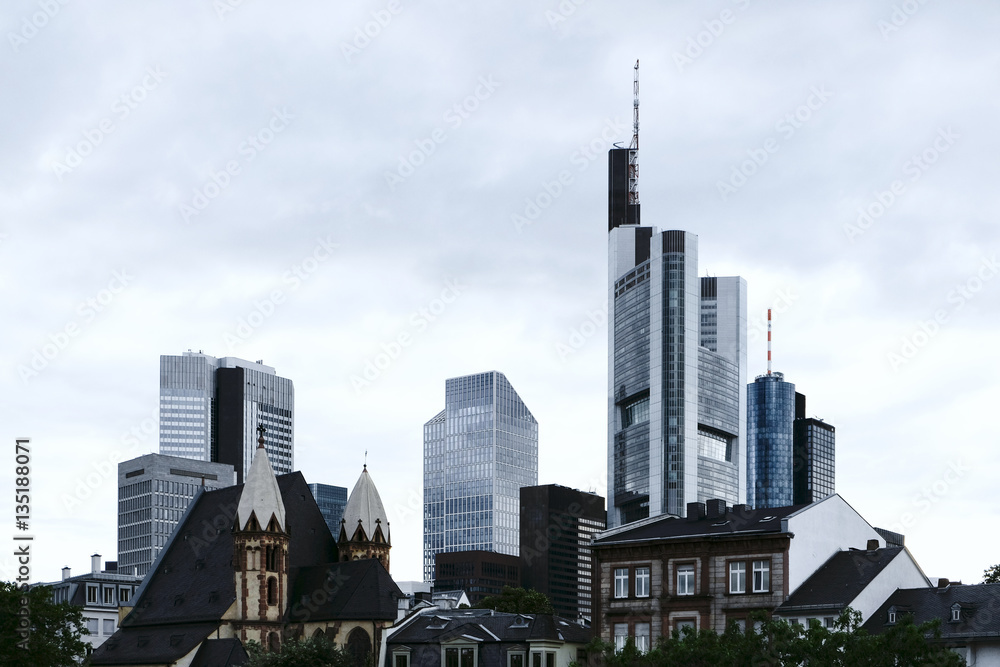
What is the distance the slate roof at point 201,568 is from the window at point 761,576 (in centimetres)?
4092

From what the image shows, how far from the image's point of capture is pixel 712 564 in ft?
264

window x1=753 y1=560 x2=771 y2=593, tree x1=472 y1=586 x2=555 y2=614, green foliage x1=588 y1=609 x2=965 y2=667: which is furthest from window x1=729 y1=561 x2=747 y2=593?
tree x1=472 y1=586 x2=555 y2=614

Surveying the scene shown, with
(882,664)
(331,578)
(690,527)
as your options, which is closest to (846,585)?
(690,527)

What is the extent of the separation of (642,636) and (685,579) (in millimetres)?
4337

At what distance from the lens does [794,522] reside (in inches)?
3118

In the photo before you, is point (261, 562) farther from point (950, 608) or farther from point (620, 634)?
point (950, 608)

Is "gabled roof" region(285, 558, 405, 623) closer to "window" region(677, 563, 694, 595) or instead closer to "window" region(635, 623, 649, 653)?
"window" region(635, 623, 649, 653)

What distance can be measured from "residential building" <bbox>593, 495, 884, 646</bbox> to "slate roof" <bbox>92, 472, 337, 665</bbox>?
31.9 metres

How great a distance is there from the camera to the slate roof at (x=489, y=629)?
90062 millimetres

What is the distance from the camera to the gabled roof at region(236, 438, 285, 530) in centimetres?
10431

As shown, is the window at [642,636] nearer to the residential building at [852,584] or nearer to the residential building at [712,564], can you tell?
the residential building at [712,564]

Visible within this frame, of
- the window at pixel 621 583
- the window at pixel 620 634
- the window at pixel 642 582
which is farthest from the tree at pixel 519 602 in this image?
the window at pixel 642 582

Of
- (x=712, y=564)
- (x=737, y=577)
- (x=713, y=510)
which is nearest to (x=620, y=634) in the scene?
(x=712, y=564)

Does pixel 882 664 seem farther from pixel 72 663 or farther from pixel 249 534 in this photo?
pixel 249 534
